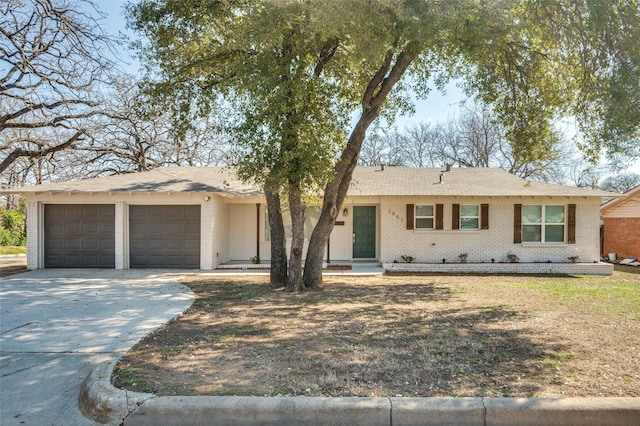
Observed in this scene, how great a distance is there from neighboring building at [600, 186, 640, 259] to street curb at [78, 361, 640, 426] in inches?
715

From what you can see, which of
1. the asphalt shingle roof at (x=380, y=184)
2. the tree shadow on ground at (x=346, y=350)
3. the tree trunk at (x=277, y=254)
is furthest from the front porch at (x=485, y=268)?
the tree shadow on ground at (x=346, y=350)

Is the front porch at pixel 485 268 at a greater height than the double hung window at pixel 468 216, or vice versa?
the double hung window at pixel 468 216

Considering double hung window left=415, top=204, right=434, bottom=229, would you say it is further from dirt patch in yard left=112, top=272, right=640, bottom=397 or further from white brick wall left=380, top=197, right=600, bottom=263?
dirt patch in yard left=112, top=272, right=640, bottom=397

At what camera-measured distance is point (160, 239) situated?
14531mm

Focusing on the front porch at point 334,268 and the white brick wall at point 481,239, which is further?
the white brick wall at point 481,239

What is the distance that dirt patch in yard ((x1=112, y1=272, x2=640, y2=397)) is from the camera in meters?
4.20

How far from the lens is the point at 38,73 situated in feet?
39.3

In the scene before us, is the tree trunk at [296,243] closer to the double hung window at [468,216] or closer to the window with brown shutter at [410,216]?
the window with brown shutter at [410,216]

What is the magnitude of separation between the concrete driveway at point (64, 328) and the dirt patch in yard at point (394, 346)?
483 mm

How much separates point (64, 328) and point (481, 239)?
13.0m

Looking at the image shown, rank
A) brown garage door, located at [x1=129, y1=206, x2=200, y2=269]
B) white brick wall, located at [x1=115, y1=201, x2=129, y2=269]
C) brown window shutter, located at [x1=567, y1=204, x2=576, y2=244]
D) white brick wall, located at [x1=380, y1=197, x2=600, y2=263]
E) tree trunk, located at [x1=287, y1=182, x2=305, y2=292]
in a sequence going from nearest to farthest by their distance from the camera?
tree trunk, located at [x1=287, y1=182, x2=305, y2=292] → white brick wall, located at [x1=115, y1=201, x2=129, y2=269] → brown garage door, located at [x1=129, y1=206, x2=200, y2=269] → brown window shutter, located at [x1=567, y1=204, x2=576, y2=244] → white brick wall, located at [x1=380, y1=197, x2=600, y2=263]

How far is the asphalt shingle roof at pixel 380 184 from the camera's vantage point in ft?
46.5

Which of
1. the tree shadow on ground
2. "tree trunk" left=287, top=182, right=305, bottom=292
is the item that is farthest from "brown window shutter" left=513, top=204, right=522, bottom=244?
"tree trunk" left=287, top=182, right=305, bottom=292

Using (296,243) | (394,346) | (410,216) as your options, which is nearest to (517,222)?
(410,216)
